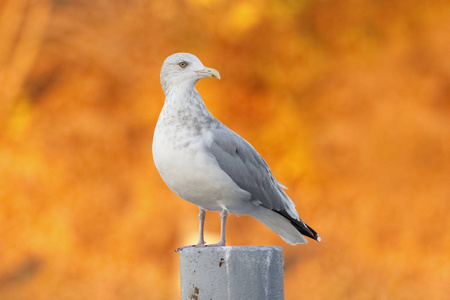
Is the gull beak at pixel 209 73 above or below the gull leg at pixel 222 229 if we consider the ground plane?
above

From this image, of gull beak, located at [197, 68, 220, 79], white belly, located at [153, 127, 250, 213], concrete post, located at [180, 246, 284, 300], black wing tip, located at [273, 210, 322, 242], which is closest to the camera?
concrete post, located at [180, 246, 284, 300]

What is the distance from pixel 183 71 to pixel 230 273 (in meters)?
2.19

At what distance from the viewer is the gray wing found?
5934 millimetres

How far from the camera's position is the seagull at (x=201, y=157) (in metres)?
5.68

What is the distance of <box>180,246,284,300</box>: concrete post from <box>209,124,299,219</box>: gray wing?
75 centimetres

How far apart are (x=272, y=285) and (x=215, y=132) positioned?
1.71 m

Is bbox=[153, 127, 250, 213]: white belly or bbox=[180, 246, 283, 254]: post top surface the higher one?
bbox=[153, 127, 250, 213]: white belly

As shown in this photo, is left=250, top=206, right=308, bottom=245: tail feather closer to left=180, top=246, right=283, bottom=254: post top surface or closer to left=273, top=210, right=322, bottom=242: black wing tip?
left=273, top=210, right=322, bottom=242: black wing tip

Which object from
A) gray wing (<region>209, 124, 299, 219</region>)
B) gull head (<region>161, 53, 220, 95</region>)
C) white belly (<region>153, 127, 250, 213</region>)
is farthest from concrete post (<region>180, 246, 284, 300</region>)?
gull head (<region>161, 53, 220, 95</region>)

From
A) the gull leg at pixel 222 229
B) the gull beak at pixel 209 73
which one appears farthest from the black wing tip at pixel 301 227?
the gull beak at pixel 209 73

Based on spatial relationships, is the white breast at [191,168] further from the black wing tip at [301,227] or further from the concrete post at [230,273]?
the black wing tip at [301,227]

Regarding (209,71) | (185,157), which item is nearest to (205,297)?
(185,157)

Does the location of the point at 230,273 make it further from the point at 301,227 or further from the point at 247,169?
the point at 301,227

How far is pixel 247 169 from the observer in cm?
616
